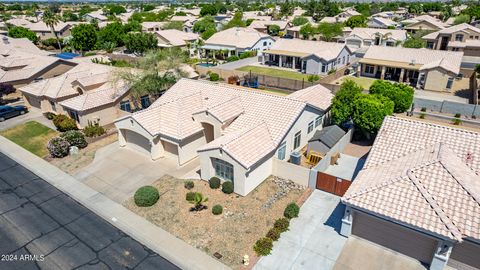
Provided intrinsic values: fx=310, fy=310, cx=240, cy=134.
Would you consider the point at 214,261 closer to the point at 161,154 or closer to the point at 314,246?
the point at 314,246

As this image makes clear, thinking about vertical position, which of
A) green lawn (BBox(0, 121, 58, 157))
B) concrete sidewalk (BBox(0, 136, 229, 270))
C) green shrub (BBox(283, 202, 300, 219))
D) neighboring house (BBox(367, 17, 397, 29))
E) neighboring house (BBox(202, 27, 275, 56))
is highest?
neighboring house (BBox(367, 17, 397, 29))

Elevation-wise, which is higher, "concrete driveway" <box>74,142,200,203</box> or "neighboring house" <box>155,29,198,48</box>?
"neighboring house" <box>155,29,198,48</box>

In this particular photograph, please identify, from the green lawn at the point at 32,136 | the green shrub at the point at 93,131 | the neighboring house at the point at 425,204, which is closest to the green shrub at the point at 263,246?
the neighboring house at the point at 425,204

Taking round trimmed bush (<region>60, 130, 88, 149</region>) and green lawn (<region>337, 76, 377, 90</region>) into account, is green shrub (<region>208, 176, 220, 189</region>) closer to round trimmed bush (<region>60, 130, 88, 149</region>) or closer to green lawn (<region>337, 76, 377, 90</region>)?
round trimmed bush (<region>60, 130, 88, 149</region>)

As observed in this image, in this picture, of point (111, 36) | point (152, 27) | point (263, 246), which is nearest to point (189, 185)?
point (263, 246)

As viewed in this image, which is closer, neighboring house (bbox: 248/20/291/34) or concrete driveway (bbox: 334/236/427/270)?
concrete driveway (bbox: 334/236/427/270)

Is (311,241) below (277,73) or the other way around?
below

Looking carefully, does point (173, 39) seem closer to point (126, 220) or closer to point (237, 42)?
point (237, 42)

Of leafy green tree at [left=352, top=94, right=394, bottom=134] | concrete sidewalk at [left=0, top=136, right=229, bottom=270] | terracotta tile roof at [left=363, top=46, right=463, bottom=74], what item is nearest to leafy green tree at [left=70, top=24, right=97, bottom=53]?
concrete sidewalk at [left=0, top=136, right=229, bottom=270]
